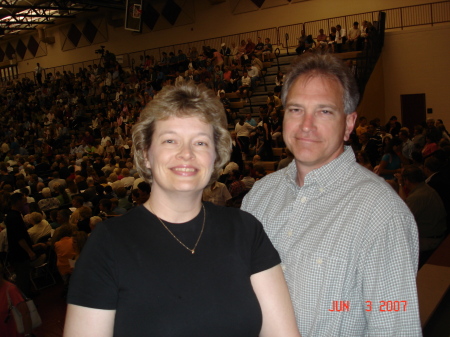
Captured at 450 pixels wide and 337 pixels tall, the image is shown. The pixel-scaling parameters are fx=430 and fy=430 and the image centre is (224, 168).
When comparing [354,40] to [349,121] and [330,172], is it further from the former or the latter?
[330,172]

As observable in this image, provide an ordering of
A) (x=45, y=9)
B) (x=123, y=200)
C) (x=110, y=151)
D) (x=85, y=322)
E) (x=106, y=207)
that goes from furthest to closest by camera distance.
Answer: (x=45, y=9), (x=110, y=151), (x=123, y=200), (x=106, y=207), (x=85, y=322)

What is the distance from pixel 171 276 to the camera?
1.37 m

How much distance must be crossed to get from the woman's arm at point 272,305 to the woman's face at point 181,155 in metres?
0.38

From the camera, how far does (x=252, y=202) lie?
2.10 m

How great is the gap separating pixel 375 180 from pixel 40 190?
32.3 feet

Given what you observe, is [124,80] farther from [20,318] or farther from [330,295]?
[330,295]

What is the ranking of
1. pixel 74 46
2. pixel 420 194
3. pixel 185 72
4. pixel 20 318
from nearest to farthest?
pixel 20 318
pixel 420 194
pixel 185 72
pixel 74 46

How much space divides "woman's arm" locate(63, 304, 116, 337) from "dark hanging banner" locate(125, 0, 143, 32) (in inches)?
557

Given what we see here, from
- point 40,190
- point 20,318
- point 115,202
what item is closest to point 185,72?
point 40,190

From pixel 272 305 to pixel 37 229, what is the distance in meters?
6.30

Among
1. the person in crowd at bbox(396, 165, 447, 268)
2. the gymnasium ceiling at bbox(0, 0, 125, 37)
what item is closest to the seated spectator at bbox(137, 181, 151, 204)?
the person in crowd at bbox(396, 165, 447, 268)

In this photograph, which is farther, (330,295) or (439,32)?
(439,32)

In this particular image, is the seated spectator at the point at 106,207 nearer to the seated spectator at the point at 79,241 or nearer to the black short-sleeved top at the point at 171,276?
the seated spectator at the point at 79,241

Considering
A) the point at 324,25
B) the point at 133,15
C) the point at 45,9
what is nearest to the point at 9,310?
the point at 133,15
